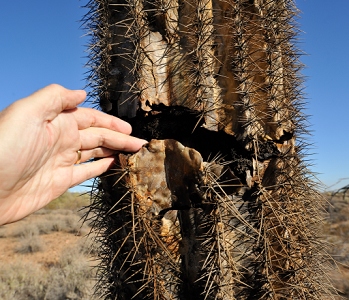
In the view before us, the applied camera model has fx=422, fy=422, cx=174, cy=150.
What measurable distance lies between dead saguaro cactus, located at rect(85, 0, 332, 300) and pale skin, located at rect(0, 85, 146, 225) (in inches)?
5.8

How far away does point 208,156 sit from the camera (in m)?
2.65

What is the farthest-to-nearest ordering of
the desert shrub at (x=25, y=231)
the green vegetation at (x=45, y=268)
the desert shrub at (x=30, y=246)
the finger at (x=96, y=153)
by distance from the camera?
the desert shrub at (x=25, y=231) → the desert shrub at (x=30, y=246) → the green vegetation at (x=45, y=268) → the finger at (x=96, y=153)

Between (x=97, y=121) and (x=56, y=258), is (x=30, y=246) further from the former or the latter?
(x=97, y=121)

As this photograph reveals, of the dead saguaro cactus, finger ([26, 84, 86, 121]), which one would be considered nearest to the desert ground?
the dead saguaro cactus

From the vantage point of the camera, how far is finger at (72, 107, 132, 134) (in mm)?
2368

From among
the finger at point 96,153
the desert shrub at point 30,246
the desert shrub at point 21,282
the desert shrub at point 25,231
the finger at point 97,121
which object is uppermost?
the finger at point 97,121

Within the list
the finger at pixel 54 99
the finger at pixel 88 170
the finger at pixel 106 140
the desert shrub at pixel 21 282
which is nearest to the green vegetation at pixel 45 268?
the desert shrub at pixel 21 282

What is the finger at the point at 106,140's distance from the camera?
241 cm

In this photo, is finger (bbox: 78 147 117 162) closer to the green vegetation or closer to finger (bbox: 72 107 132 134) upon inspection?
finger (bbox: 72 107 132 134)

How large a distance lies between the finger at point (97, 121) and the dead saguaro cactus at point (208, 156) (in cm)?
16

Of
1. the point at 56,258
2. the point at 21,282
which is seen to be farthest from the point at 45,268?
the point at 21,282

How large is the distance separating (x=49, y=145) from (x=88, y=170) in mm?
355

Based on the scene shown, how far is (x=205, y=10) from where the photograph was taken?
254 centimetres

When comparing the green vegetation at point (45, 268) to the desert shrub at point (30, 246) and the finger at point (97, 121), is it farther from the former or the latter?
the finger at point (97, 121)
